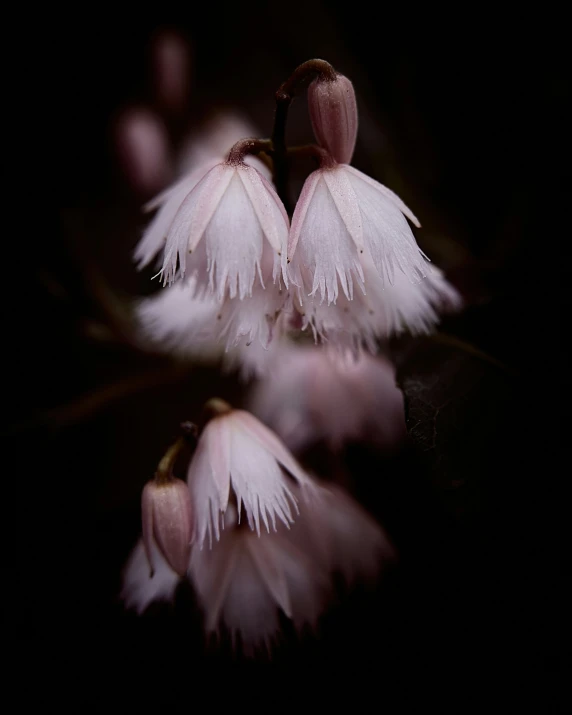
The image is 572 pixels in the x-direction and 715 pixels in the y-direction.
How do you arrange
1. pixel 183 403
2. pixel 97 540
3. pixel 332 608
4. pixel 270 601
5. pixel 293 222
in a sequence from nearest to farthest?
pixel 293 222
pixel 270 601
pixel 332 608
pixel 97 540
pixel 183 403

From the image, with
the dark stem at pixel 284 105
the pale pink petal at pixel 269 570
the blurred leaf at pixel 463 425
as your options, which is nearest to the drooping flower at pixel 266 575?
the pale pink petal at pixel 269 570

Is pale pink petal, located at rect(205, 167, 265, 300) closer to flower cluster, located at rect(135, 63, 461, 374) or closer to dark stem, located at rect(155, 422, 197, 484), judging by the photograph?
flower cluster, located at rect(135, 63, 461, 374)

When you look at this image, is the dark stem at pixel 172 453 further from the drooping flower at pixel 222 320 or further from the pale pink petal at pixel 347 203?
the pale pink petal at pixel 347 203

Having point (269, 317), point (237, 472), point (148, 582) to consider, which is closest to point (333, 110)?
point (269, 317)

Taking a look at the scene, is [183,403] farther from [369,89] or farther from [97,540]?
[369,89]

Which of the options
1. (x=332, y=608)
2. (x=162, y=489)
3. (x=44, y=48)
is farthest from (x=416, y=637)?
(x=44, y=48)

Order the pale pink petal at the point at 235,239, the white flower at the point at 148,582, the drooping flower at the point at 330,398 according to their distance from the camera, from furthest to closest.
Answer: the drooping flower at the point at 330,398
the white flower at the point at 148,582
the pale pink petal at the point at 235,239

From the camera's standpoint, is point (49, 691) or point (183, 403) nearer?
point (49, 691)
